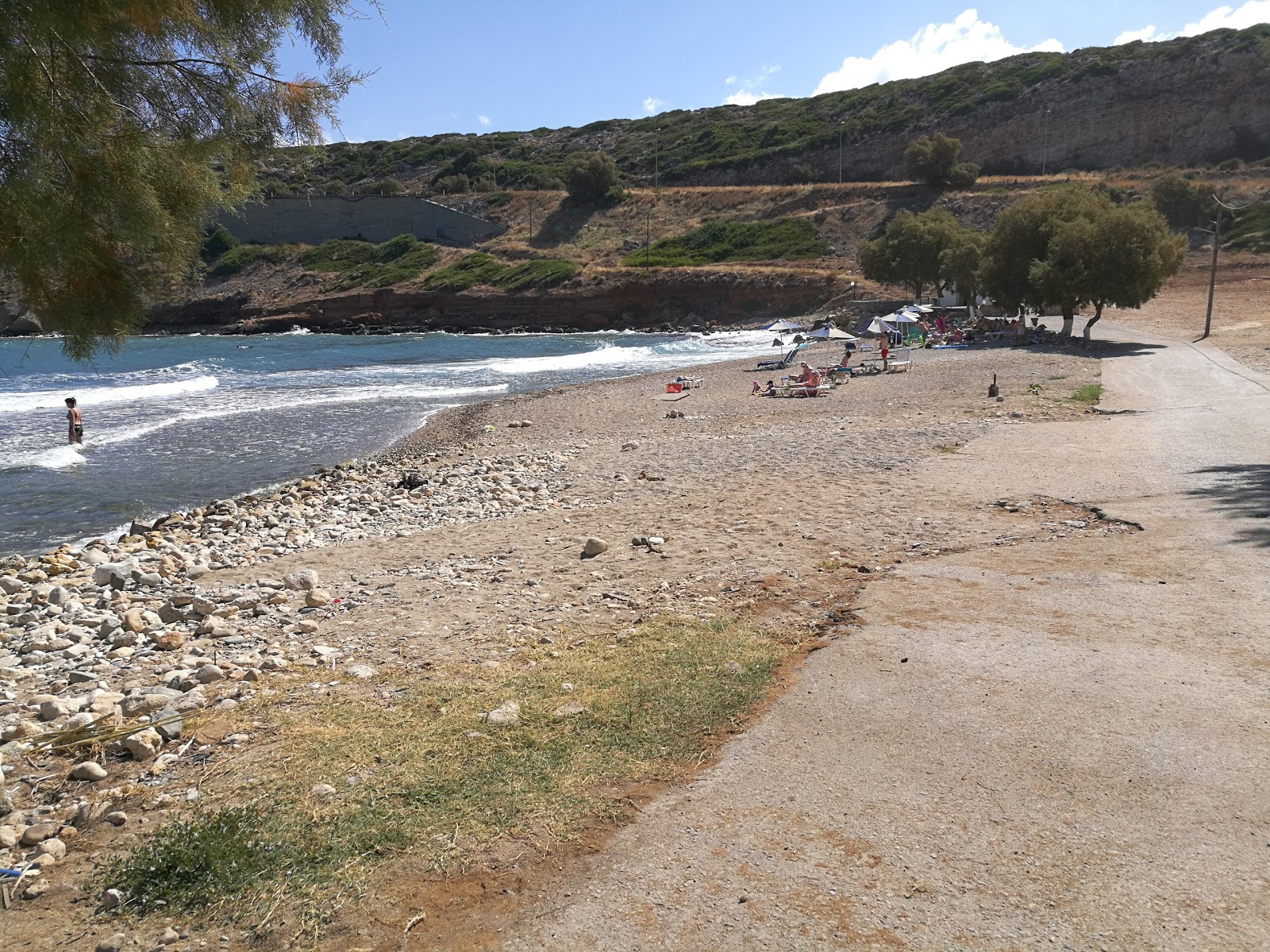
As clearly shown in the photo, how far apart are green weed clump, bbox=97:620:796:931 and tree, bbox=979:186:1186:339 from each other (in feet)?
98.5

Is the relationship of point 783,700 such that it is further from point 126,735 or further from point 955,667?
point 126,735

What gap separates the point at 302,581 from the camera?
9.31 m

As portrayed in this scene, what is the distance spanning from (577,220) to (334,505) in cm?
8262

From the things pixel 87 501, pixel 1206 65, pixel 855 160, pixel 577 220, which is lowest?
pixel 87 501

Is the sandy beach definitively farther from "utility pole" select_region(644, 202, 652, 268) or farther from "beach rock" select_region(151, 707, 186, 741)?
"utility pole" select_region(644, 202, 652, 268)

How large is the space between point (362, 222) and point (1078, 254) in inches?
3253

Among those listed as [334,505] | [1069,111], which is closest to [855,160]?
[1069,111]

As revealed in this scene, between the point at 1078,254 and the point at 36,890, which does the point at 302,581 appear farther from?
the point at 1078,254

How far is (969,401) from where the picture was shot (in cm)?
2111

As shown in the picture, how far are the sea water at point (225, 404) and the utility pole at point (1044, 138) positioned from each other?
5087cm

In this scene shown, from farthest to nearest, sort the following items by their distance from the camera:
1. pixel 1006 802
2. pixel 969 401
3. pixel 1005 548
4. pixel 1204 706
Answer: pixel 969 401
pixel 1005 548
pixel 1204 706
pixel 1006 802

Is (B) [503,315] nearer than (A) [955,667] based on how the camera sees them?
No

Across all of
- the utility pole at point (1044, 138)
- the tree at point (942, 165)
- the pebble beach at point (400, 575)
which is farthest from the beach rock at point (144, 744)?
the utility pole at point (1044, 138)

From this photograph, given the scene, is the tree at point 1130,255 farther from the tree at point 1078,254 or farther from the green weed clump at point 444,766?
the green weed clump at point 444,766
